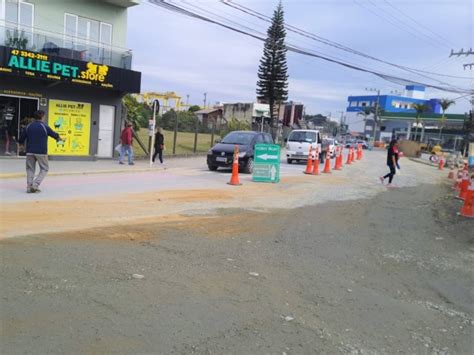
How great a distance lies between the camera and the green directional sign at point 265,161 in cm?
1642

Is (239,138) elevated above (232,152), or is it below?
above

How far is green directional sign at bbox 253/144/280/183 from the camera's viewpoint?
16.4m

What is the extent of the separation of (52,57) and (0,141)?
3906 millimetres

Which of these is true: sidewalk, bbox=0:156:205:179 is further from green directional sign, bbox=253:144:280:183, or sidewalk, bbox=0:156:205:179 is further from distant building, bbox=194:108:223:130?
distant building, bbox=194:108:223:130

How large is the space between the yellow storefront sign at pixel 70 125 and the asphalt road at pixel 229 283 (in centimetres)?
1108

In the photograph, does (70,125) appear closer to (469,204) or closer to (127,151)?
(127,151)

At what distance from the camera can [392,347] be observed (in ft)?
14.1

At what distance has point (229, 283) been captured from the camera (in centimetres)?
562

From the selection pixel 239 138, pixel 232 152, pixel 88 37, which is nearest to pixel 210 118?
pixel 88 37

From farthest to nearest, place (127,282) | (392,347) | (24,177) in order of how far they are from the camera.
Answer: (24,177) → (127,282) → (392,347)

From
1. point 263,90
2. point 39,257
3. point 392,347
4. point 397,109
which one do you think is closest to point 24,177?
point 39,257

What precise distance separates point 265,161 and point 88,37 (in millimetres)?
10826

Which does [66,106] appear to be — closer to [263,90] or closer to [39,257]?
[39,257]

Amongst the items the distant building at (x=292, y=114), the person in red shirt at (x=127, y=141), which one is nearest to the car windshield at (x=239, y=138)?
the person in red shirt at (x=127, y=141)
